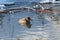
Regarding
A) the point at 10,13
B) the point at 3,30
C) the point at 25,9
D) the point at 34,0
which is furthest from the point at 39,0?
the point at 3,30

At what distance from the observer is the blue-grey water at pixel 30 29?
187 centimetres

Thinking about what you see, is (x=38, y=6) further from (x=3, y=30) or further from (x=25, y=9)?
(x=3, y=30)

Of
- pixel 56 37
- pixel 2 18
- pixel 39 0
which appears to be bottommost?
pixel 56 37

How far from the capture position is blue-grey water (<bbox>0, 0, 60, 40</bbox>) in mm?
1874

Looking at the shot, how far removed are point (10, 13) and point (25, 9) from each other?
0.18 metres

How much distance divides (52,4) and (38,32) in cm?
39

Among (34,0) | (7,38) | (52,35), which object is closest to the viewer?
(7,38)

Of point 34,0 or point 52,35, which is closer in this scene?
point 52,35

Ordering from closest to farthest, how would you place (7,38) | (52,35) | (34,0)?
(7,38), (52,35), (34,0)

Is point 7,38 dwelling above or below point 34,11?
below

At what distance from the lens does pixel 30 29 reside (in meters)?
2.04

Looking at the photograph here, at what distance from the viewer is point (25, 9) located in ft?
6.81

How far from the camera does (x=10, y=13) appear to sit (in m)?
2.00

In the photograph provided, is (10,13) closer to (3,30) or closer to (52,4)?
(3,30)
